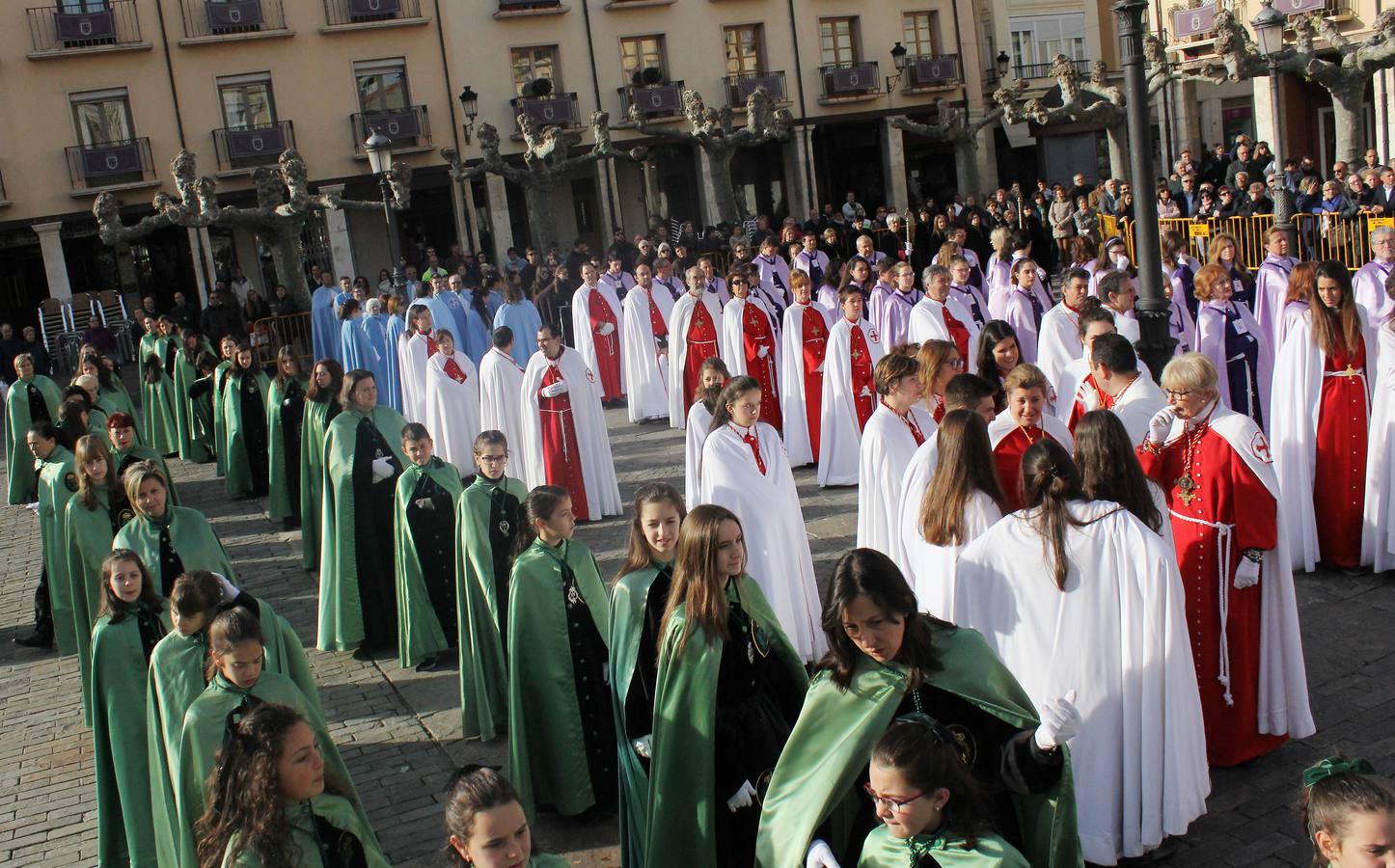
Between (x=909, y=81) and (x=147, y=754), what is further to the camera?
(x=909, y=81)

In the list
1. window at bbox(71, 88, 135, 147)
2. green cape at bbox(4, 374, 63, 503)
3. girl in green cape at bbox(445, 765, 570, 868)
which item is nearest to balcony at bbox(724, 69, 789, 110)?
window at bbox(71, 88, 135, 147)

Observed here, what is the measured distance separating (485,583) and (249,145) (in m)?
27.2

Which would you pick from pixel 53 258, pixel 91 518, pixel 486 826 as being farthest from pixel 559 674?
pixel 53 258

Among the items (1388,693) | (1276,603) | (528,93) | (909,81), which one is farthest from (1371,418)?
(909,81)

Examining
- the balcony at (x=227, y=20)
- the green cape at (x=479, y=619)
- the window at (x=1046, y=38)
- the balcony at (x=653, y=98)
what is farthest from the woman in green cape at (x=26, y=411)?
the window at (x=1046, y=38)

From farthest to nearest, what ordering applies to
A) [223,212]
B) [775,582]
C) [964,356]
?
[223,212] < [964,356] < [775,582]

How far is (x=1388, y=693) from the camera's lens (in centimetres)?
653

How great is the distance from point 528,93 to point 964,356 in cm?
2316

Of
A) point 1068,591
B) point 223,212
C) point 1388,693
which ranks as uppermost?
point 223,212

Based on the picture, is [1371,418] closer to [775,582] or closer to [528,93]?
[775,582]

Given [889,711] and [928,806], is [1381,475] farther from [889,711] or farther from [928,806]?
[928,806]

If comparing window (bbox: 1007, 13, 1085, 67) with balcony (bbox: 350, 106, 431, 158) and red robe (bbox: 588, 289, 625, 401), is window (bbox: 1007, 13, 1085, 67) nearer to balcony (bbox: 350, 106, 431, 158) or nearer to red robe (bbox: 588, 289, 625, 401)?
balcony (bbox: 350, 106, 431, 158)

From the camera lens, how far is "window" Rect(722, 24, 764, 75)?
1414 inches

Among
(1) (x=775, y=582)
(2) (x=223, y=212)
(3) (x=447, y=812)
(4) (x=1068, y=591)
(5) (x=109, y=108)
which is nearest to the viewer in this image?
(3) (x=447, y=812)
